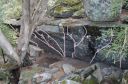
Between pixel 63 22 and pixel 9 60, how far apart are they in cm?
68

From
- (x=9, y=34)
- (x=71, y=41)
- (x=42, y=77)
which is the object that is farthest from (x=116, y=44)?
(x=9, y=34)

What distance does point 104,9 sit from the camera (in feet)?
7.82

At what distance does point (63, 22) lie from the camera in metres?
2.71

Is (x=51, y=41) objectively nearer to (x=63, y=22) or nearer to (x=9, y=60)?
(x=63, y=22)

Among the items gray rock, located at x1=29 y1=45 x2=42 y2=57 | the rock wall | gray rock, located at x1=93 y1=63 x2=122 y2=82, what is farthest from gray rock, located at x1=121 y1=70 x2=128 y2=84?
gray rock, located at x1=29 y1=45 x2=42 y2=57

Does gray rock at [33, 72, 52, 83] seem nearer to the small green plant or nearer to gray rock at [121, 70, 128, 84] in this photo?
the small green plant

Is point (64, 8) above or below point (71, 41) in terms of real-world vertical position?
above

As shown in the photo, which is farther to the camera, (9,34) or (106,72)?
(9,34)

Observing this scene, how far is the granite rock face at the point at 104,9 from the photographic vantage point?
2.34 metres

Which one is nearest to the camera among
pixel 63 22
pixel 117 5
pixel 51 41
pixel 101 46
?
pixel 117 5

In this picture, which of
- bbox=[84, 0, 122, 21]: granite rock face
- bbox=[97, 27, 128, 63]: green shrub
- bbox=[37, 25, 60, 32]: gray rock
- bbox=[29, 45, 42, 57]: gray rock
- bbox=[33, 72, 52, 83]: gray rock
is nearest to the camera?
bbox=[97, 27, 128, 63]: green shrub

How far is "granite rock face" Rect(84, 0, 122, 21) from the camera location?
2.34 meters

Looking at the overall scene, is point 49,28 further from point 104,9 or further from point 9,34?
point 104,9

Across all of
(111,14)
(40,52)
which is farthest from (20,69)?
(111,14)
